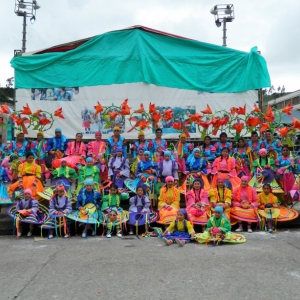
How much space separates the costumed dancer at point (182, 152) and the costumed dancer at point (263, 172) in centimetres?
138

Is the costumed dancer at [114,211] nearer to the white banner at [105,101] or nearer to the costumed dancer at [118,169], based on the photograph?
the costumed dancer at [118,169]

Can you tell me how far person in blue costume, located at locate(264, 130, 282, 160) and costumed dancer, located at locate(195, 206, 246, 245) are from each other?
2.33 metres

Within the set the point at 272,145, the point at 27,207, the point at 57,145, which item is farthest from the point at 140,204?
the point at 272,145

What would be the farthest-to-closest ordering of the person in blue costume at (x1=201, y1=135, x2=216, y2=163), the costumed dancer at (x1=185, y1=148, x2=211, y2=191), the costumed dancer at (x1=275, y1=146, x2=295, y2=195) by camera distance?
the person in blue costume at (x1=201, y1=135, x2=216, y2=163) < the costumed dancer at (x1=185, y1=148, x2=211, y2=191) < the costumed dancer at (x1=275, y1=146, x2=295, y2=195)

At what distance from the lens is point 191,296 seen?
3344 mm

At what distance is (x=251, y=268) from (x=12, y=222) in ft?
13.4

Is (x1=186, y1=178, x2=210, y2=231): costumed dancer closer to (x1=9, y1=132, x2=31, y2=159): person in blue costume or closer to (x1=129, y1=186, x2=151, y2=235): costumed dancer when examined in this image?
(x1=129, y1=186, x2=151, y2=235): costumed dancer

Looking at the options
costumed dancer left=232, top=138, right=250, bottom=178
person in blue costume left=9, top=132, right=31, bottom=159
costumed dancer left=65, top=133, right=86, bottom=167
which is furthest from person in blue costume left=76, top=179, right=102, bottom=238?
costumed dancer left=232, top=138, right=250, bottom=178

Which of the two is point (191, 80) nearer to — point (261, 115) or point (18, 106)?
point (261, 115)

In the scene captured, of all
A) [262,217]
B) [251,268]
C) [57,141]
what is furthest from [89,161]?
[251,268]

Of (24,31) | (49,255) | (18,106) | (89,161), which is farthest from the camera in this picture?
(24,31)

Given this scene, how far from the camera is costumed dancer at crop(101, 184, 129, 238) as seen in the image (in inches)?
237

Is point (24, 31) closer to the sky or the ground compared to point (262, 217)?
closer to the sky

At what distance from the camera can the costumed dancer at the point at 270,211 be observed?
20.4 ft
